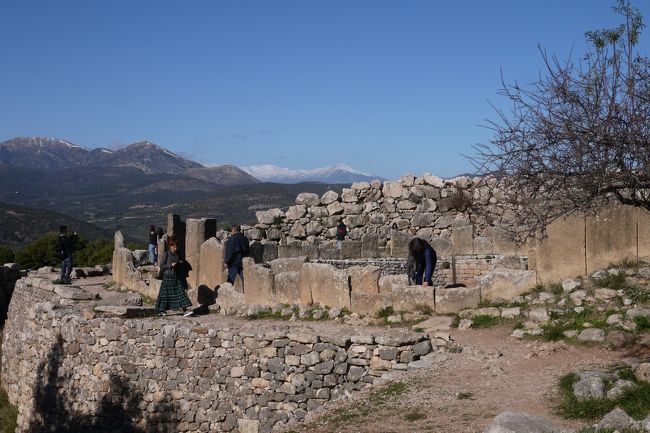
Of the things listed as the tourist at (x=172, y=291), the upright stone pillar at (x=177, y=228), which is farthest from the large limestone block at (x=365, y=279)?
the upright stone pillar at (x=177, y=228)

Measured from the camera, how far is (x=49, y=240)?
31.7m

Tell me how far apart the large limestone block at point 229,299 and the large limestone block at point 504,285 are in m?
5.03

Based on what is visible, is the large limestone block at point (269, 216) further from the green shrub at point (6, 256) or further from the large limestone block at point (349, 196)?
the green shrub at point (6, 256)

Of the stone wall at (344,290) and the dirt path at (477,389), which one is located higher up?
the stone wall at (344,290)

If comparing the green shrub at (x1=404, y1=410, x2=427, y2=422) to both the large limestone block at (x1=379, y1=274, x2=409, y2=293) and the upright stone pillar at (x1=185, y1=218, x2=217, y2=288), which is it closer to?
the large limestone block at (x1=379, y1=274, x2=409, y2=293)

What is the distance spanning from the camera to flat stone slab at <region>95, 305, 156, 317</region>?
1519 centimetres

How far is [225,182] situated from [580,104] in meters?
134

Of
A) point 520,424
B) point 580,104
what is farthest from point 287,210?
point 520,424

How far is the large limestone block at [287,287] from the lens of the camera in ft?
49.1

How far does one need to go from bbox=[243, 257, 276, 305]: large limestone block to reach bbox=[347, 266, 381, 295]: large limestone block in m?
2.09

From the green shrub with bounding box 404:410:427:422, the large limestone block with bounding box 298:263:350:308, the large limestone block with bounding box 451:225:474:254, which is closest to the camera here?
the green shrub with bounding box 404:410:427:422

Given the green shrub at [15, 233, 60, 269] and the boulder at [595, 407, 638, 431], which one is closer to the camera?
the boulder at [595, 407, 638, 431]

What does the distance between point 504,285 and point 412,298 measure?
1555mm

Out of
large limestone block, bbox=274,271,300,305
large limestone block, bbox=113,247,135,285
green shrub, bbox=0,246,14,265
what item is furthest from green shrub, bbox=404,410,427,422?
green shrub, bbox=0,246,14,265
